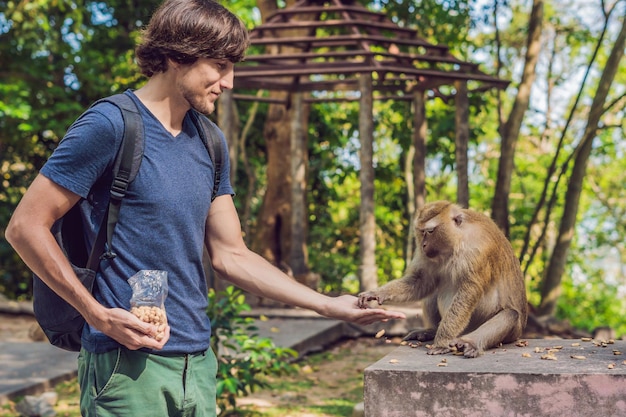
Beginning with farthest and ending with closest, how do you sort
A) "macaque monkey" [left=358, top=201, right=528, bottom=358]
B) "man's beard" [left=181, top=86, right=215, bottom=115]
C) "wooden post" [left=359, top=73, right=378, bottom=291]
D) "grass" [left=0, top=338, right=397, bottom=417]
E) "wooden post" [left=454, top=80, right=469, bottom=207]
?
"wooden post" [left=454, top=80, right=469, bottom=207], "wooden post" [left=359, top=73, right=378, bottom=291], "grass" [left=0, top=338, right=397, bottom=417], "macaque monkey" [left=358, top=201, right=528, bottom=358], "man's beard" [left=181, top=86, right=215, bottom=115]

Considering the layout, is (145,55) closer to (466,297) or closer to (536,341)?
(466,297)

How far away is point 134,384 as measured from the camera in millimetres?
2463

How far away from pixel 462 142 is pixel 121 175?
7.46m

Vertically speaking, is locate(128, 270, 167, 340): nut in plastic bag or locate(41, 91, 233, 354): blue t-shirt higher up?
locate(41, 91, 233, 354): blue t-shirt

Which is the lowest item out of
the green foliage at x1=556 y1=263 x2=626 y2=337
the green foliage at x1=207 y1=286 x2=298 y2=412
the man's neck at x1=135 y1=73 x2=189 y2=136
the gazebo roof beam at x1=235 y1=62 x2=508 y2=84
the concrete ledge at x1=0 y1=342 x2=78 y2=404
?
the green foliage at x1=556 y1=263 x2=626 y2=337

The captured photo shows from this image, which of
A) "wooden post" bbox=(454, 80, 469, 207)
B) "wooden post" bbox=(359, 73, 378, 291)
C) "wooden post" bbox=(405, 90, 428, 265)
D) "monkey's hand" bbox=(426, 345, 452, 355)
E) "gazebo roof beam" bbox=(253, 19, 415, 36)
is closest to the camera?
"monkey's hand" bbox=(426, 345, 452, 355)

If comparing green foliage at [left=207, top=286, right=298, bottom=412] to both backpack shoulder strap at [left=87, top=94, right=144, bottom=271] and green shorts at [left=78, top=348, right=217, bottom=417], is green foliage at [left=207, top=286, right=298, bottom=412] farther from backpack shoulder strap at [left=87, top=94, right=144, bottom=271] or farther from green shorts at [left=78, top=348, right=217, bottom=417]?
backpack shoulder strap at [left=87, top=94, right=144, bottom=271]

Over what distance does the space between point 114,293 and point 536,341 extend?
2852mm

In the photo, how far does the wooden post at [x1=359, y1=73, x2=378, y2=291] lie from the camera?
30.7 ft

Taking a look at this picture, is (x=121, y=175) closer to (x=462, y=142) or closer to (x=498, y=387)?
(x=498, y=387)

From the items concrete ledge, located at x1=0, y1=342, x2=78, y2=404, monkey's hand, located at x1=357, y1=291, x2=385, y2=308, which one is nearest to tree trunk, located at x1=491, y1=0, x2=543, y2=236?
concrete ledge, located at x1=0, y1=342, x2=78, y2=404

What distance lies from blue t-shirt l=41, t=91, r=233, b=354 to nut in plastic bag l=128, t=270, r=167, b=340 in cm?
8

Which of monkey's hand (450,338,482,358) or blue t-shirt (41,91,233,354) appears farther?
monkey's hand (450,338,482,358)

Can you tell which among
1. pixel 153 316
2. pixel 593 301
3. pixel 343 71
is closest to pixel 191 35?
pixel 153 316
